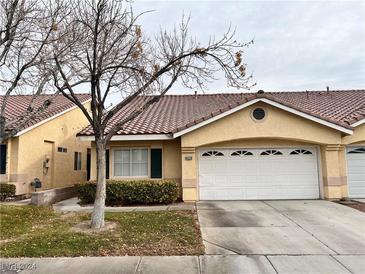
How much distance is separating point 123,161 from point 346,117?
10098mm

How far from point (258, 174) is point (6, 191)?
35.9 feet

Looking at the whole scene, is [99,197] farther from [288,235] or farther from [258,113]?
[258,113]

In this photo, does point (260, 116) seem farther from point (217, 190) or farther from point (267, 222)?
point (267, 222)

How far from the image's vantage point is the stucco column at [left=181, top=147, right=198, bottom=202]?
44.1 feet

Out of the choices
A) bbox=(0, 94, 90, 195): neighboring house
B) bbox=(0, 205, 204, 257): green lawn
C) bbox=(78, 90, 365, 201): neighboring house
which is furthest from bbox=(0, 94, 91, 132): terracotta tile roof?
bbox=(0, 205, 204, 257): green lawn

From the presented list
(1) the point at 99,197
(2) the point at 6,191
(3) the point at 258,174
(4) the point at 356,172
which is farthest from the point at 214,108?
(2) the point at 6,191

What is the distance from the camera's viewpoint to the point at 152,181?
43.4ft

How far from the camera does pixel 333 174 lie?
13.3 metres

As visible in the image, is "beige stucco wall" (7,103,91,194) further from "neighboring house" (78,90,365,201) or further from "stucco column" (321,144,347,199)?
"stucco column" (321,144,347,199)

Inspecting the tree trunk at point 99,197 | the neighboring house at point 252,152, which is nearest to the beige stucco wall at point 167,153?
the neighboring house at point 252,152

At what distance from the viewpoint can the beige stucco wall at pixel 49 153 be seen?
14.7 metres

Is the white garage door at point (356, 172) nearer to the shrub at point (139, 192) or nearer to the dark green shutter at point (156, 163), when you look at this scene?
the shrub at point (139, 192)

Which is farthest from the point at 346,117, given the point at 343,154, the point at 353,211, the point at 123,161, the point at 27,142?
the point at 27,142

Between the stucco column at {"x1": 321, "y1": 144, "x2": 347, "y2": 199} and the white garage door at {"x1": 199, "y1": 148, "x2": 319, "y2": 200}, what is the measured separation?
469 mm
